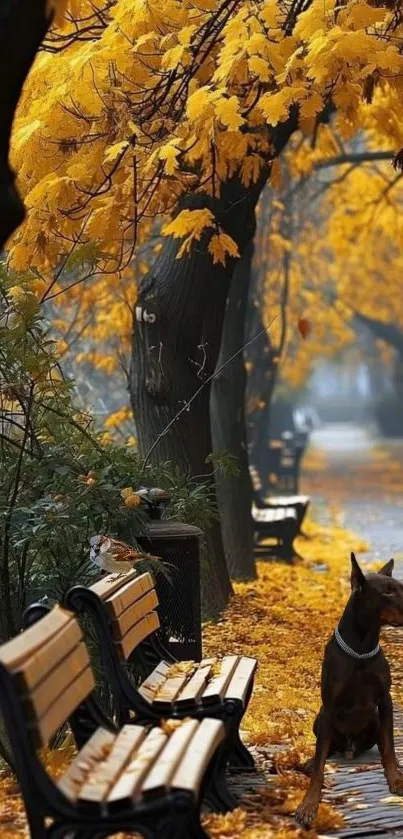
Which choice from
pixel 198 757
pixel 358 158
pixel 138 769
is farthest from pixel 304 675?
pixel 358 158

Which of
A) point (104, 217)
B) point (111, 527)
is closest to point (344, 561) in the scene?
point (104, 217)

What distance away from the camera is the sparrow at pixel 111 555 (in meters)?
7.16

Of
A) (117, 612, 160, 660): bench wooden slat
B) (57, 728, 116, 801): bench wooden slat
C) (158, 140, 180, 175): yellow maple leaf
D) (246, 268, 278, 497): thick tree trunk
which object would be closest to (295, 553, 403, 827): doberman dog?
(117, 612, 160, 660): bench wooden slat

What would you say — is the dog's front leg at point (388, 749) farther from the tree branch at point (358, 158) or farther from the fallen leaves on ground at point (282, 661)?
the tree branch at point (358, 158)

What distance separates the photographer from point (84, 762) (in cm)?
499

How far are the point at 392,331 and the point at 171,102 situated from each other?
34.8 meters

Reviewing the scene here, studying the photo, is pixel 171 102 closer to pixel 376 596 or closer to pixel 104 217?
pixel 104 217

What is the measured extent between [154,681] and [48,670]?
189 centimetres

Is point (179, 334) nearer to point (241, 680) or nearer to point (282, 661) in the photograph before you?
point (282, 661)

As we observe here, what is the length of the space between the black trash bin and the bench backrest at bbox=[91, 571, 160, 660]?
134cm

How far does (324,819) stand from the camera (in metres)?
6.05

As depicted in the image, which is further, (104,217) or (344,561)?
(344,561)

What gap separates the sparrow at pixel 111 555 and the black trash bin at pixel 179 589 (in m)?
1.17

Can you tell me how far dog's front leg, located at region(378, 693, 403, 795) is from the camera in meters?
6.51
